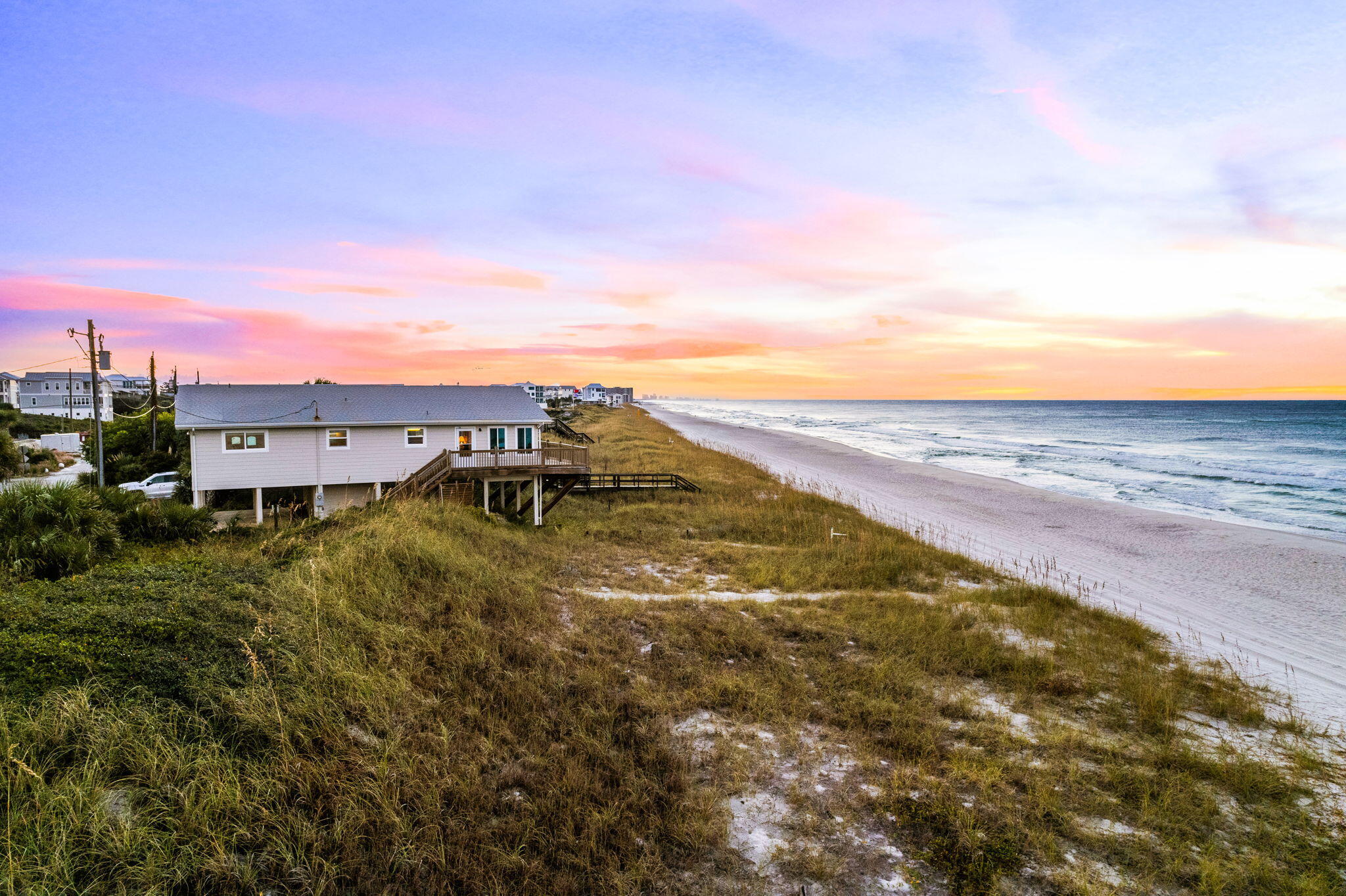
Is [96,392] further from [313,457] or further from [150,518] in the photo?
[150,518]

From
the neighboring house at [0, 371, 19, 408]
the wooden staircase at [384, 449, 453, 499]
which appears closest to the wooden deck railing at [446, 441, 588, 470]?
the wooden staircase at [384, 449, 453, 499]

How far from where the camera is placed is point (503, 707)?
7105mm

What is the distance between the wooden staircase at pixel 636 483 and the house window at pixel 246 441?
1266 cm

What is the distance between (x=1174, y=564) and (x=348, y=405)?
3129cm

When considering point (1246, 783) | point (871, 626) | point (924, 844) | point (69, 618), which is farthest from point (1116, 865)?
point (69, 618)

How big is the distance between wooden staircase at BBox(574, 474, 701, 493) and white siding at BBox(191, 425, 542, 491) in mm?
5212

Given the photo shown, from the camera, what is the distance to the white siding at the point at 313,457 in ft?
76.3

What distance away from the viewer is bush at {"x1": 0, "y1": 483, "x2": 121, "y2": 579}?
33.5 feet

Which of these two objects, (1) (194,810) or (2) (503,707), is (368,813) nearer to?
(1) (194,810)

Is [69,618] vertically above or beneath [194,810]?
above

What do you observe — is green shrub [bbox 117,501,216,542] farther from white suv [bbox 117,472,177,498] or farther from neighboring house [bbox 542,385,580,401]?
neighboring house [bbox 542,385,580,401]

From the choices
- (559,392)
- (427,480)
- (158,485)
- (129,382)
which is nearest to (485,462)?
(427,480)

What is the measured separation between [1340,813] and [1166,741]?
1.53 meters

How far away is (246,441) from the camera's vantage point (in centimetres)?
2375
